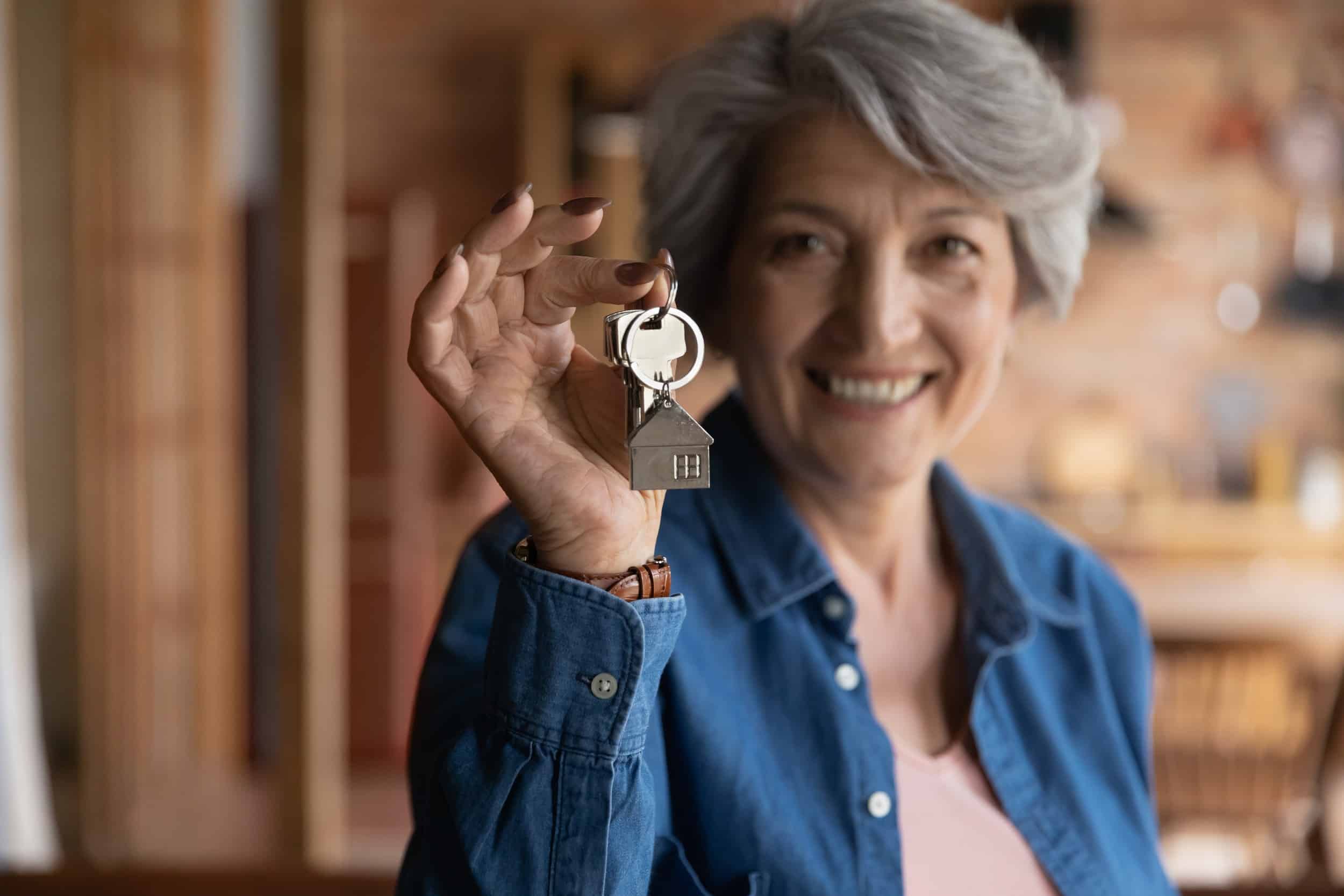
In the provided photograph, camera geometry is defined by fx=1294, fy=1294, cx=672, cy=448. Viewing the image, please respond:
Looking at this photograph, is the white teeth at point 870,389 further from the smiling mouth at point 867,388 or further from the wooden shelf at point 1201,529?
the wooden shelf at point 1201,529

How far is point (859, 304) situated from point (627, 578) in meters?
0.38

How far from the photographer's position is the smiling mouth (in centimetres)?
109

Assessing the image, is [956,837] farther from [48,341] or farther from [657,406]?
[48,341]

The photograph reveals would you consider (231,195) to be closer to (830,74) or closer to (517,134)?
(517,134)

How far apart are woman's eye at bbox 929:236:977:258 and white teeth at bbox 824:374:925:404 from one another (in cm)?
11

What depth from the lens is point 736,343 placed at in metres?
1.17

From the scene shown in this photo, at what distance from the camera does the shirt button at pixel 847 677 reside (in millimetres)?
1072

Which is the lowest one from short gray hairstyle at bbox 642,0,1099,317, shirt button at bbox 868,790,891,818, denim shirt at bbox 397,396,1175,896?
shirt button at bbox 868,790,891,818

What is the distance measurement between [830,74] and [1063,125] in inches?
8.6

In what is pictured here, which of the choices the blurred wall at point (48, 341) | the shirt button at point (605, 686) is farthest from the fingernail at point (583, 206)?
the blurred wall at point (48, 341)

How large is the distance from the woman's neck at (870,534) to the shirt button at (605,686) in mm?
430

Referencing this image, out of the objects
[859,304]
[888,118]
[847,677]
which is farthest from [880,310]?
[847,677]

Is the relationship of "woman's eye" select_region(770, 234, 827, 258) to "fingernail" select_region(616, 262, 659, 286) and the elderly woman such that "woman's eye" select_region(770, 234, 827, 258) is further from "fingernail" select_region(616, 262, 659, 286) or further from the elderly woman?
"fingernail" select_region(616, 262, 659, 286)

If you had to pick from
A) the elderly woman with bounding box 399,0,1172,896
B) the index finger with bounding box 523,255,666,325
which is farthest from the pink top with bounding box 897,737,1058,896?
the index finger with bounding box 523,255,666,325
